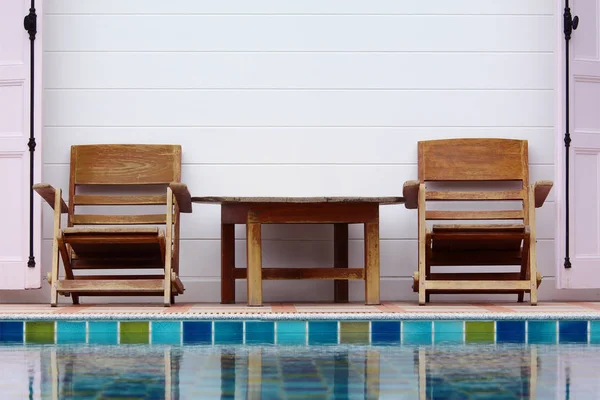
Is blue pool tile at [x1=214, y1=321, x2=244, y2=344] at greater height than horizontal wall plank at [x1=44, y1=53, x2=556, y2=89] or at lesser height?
lesser

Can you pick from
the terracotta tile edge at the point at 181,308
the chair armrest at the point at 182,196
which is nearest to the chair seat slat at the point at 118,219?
the chair armrest at the point at 182,196

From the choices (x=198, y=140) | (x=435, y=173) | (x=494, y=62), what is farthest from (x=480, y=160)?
(x=198, y=140)

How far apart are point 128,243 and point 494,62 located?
2284mm

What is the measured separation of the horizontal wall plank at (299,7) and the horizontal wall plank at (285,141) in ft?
2.18

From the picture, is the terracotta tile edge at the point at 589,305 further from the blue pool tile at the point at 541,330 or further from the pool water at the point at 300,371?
the pool water at the point at 300,371

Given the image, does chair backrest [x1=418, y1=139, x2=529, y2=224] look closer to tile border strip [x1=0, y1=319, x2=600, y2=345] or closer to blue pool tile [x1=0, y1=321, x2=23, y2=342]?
tile border strip [x1=0, y1=319, x2=600, y2=345]

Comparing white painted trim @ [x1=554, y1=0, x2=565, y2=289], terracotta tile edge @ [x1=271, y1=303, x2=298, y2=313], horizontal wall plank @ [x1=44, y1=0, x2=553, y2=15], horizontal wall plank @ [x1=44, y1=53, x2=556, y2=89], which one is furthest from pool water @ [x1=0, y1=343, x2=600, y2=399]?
horizontal wall plank @ [x1=44, y1=0, x2=553, y2=15]

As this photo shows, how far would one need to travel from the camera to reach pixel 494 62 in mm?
5492

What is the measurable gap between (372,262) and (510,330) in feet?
3.41

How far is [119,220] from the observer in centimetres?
519

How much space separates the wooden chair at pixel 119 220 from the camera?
186 inches

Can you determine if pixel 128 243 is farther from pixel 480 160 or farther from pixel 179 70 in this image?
pixel 480 160

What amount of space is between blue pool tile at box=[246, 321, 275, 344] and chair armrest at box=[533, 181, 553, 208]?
1.68 meters

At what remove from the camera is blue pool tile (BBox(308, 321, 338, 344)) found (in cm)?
384
